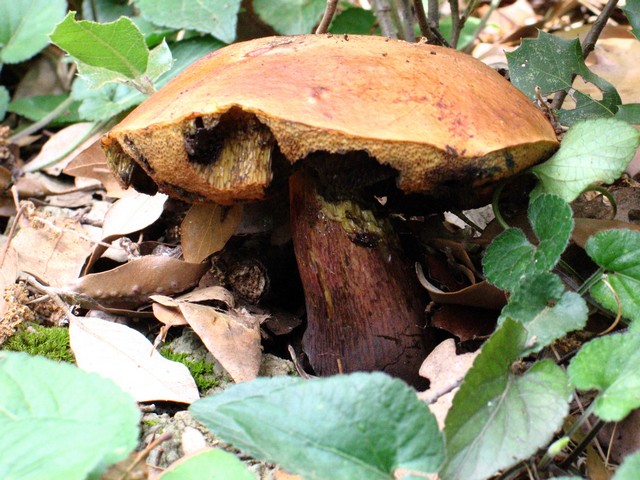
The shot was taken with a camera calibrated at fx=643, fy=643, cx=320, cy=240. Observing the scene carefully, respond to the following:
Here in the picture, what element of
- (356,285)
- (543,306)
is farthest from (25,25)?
(543,306)

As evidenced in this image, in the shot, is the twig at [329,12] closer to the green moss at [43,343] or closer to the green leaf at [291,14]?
the green leaf at [291,14]

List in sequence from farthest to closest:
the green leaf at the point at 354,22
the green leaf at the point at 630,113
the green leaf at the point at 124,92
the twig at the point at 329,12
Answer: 1. the green leaf at the point at 354,22
2. the green leaf at the point at 124,92
3. the twig at the point at 329,12
4. the green leaf at the point at 630,113

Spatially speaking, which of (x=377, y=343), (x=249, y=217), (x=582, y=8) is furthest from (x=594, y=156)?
(x=582, y=8)

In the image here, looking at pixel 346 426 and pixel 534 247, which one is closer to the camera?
pixel 346 426

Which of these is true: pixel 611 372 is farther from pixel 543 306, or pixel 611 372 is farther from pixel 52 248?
pixel 52 248

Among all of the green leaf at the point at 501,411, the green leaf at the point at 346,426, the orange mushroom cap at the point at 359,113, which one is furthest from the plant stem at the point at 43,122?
the green leaf at the point at 501,411

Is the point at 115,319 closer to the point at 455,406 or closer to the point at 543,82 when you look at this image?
the point at 455,406

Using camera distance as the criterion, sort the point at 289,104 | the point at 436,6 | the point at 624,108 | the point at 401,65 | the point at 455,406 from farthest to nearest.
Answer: the point at 436,6
the point at 624,108
the point at 401,65
the point at 289,104
the point at 455,406
